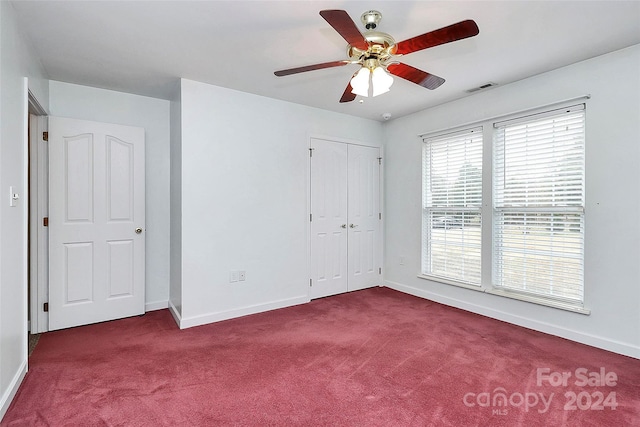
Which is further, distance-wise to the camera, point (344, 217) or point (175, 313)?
point (344, 217)

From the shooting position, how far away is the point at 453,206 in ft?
12.8

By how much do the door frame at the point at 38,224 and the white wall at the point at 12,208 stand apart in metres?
0.89

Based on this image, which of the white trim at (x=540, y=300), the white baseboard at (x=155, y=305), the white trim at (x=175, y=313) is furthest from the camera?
the white baseboard at (x=155, y=305)

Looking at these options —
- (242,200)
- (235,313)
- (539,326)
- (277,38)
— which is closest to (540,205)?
(539,326)

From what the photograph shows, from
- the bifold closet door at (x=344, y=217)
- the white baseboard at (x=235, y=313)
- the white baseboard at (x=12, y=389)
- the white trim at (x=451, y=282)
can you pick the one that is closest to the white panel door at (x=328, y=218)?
the bifold closet door at (x=344, y=217)

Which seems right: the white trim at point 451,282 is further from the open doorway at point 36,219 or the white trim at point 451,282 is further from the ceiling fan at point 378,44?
the open doorway at point 36,219

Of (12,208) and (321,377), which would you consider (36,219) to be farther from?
(321,377)

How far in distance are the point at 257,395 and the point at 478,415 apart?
131cm

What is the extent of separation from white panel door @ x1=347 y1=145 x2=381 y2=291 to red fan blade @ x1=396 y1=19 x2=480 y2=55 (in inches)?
101

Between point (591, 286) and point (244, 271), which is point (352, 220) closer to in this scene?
point (244, 271)

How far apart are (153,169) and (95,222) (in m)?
0.82

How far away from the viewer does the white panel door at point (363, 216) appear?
448cm

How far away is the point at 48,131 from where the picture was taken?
121 inches

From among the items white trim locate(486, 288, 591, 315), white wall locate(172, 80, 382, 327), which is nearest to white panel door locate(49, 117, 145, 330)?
white wall locate(172, 80, 382, 327)
